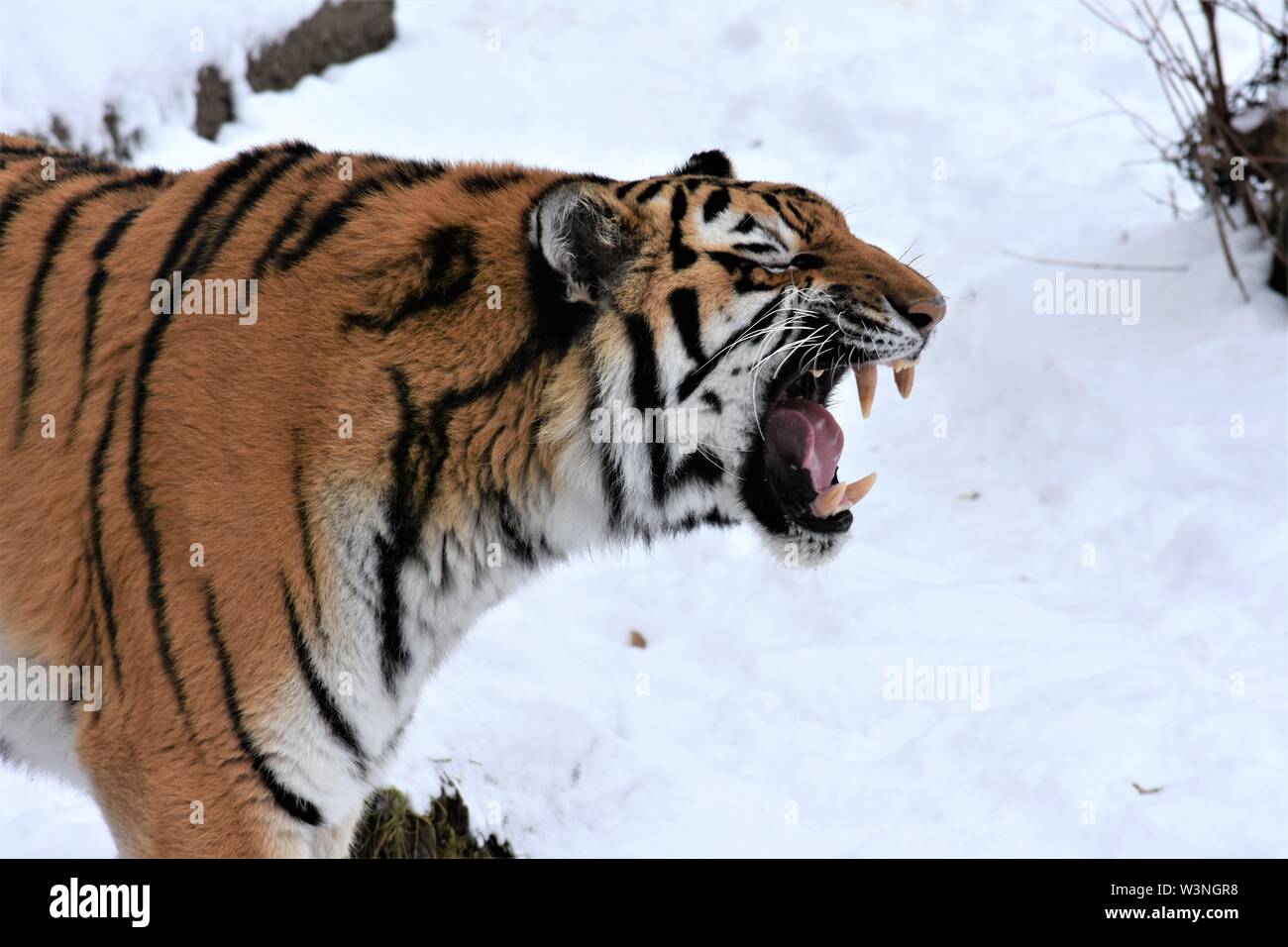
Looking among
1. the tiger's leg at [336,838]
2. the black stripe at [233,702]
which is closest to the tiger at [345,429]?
the black stripe at [233,702]

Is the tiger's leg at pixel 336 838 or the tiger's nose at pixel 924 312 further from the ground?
the tiger's nose at pixel 924 312

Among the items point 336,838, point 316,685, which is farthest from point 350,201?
point 336,838

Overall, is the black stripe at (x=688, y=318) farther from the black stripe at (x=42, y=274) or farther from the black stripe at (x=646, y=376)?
the black stripe at (x=42, y=274)

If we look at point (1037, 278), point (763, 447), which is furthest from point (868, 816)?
point (1037, 278)

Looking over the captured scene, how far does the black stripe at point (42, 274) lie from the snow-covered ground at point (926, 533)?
4.22 ft

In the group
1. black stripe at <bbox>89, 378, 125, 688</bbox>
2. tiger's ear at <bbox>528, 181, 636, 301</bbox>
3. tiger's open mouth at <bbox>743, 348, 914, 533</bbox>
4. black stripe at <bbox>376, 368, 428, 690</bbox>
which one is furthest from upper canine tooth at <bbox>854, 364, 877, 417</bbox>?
black stripe at <bbox>89, 378, 125, 688</bbox>

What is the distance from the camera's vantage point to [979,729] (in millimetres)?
4188

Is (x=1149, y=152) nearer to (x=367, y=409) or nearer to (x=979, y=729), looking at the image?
(x=979, y=729)

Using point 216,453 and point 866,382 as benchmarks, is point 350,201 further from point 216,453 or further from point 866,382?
point 866,382

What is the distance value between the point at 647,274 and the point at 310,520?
0.65m

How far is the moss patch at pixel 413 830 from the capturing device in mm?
3453

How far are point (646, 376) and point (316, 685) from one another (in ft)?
2.31

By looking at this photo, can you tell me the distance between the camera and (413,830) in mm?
3500

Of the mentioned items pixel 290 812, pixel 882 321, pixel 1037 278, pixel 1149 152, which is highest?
pixel 1149 152
